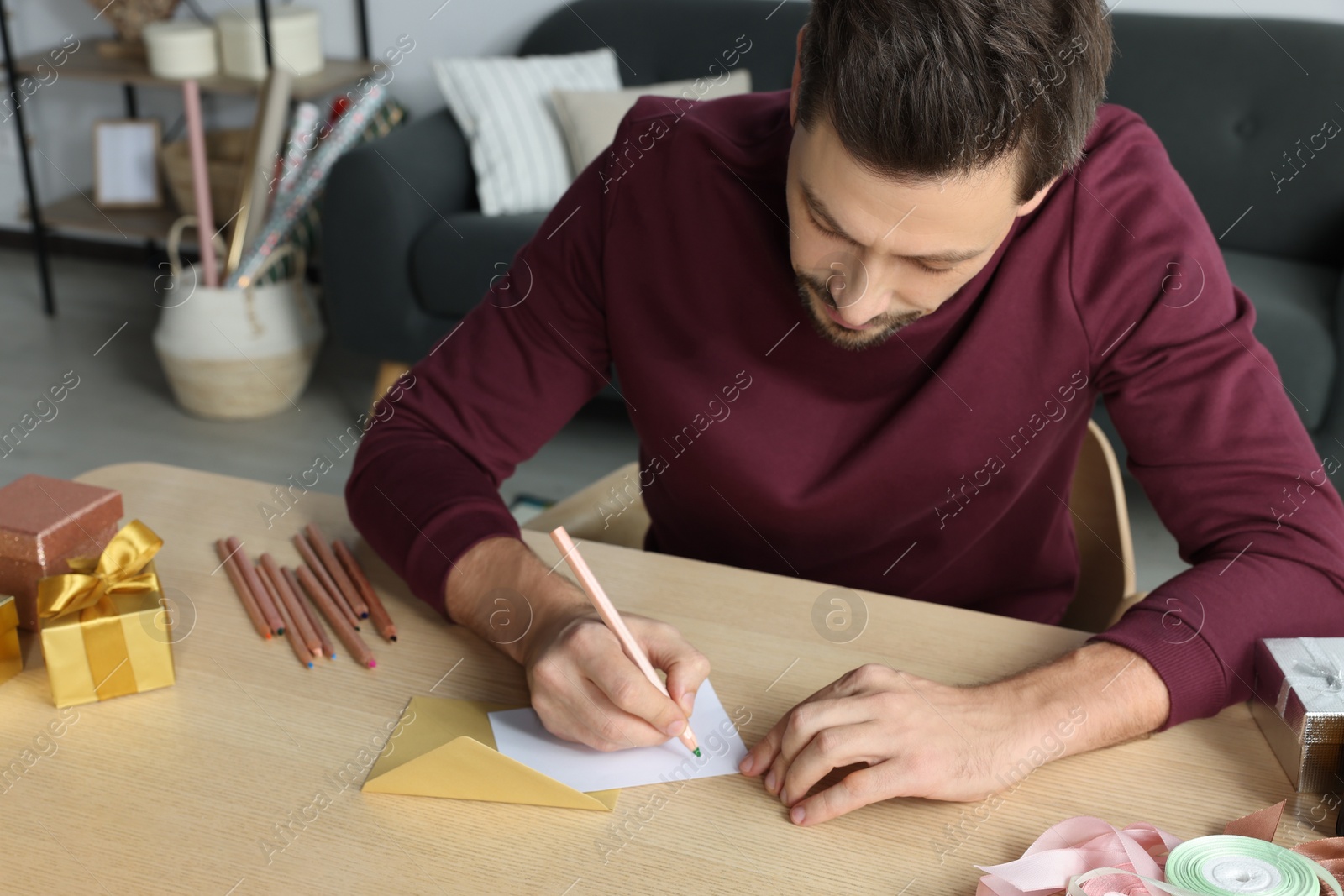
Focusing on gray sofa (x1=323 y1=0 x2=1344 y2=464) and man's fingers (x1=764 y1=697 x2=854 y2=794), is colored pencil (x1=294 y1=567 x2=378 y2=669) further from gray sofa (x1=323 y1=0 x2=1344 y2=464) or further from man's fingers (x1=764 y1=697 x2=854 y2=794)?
gray sofa (x1=323 y1=0 x2=1344 y2=464)

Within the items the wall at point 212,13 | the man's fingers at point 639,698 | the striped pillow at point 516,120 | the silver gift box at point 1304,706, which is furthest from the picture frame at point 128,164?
the silver gift box at point 1304,706

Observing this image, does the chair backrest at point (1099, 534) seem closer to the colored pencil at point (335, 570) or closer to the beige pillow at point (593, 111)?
the colored pencil at point (335, 570)

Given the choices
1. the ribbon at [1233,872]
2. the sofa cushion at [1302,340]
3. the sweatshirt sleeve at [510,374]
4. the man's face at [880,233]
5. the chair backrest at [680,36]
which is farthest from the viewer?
the chair backrest at [680,36]

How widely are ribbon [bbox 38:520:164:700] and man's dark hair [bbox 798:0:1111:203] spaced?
2.01ft

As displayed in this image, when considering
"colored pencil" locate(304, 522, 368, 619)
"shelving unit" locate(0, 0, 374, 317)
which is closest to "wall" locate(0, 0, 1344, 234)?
"shelving unit" locate(0, 0, 374, 317)

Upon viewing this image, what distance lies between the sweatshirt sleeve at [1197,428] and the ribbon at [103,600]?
0.72m

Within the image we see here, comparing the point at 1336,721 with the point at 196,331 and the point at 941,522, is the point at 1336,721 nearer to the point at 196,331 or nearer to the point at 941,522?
the point at 941,522

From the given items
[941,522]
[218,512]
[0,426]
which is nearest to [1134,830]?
[941,522]

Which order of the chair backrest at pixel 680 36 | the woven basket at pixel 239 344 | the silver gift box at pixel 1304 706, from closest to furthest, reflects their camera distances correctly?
the silver gift box at pixel 1304 706 < the woven basket at pixel 239 344 < the chair backrest at pixel 680 36

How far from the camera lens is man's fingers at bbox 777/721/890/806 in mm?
745

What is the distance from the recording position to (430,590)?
0.94 meters

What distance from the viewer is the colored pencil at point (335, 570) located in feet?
3.14

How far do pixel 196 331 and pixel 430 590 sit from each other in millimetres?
2155

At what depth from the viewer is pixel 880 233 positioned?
89cm
